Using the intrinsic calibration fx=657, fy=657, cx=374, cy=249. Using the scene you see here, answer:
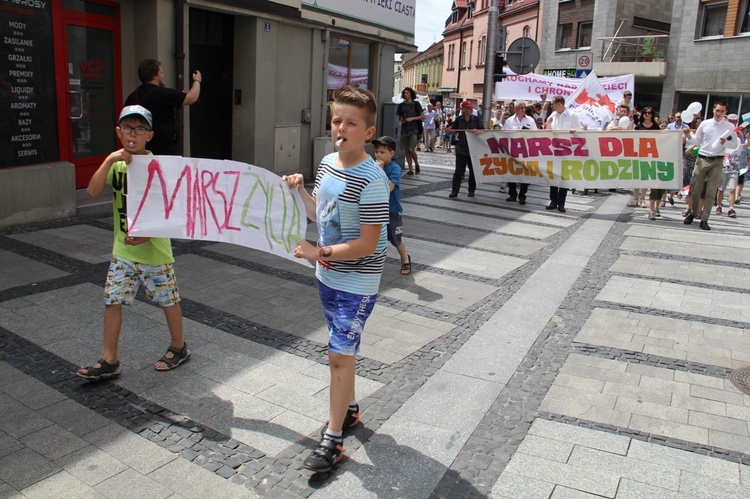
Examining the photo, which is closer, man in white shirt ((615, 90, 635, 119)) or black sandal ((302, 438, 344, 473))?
black sandal ((302, 438, 344, 473))

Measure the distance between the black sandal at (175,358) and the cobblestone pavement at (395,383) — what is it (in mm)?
61

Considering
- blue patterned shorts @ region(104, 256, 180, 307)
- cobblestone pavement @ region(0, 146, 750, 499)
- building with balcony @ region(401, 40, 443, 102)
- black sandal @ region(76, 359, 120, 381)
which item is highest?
building with balcony @ region(401, 40, 443, 102)

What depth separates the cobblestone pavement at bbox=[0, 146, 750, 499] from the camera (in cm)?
330

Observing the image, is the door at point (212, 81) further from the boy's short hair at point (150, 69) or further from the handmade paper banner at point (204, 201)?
the handmade paper banner at point (204, 201)

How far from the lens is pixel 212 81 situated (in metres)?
11.7

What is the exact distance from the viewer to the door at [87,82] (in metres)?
8.69

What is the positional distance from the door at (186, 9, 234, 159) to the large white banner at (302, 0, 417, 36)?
1.87m

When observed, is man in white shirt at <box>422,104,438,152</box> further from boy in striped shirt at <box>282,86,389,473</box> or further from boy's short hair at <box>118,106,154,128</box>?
boy in striped shirt at <box>282,86,389,473</box>

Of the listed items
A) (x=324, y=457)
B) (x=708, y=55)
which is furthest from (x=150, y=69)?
(x=708, y=55)

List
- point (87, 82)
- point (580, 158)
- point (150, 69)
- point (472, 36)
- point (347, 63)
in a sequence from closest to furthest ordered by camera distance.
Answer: point (150, 69) < point (87, 82) < point (580, 158) < point (347, 63) < point (472, 36)

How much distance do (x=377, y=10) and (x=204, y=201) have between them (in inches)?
487

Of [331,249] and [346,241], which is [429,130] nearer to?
[346,241]

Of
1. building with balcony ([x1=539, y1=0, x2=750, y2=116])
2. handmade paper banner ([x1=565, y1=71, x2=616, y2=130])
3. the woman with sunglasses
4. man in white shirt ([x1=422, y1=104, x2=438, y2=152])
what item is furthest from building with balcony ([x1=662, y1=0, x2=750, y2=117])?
the woman with sunglasses

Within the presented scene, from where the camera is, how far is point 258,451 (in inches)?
137
